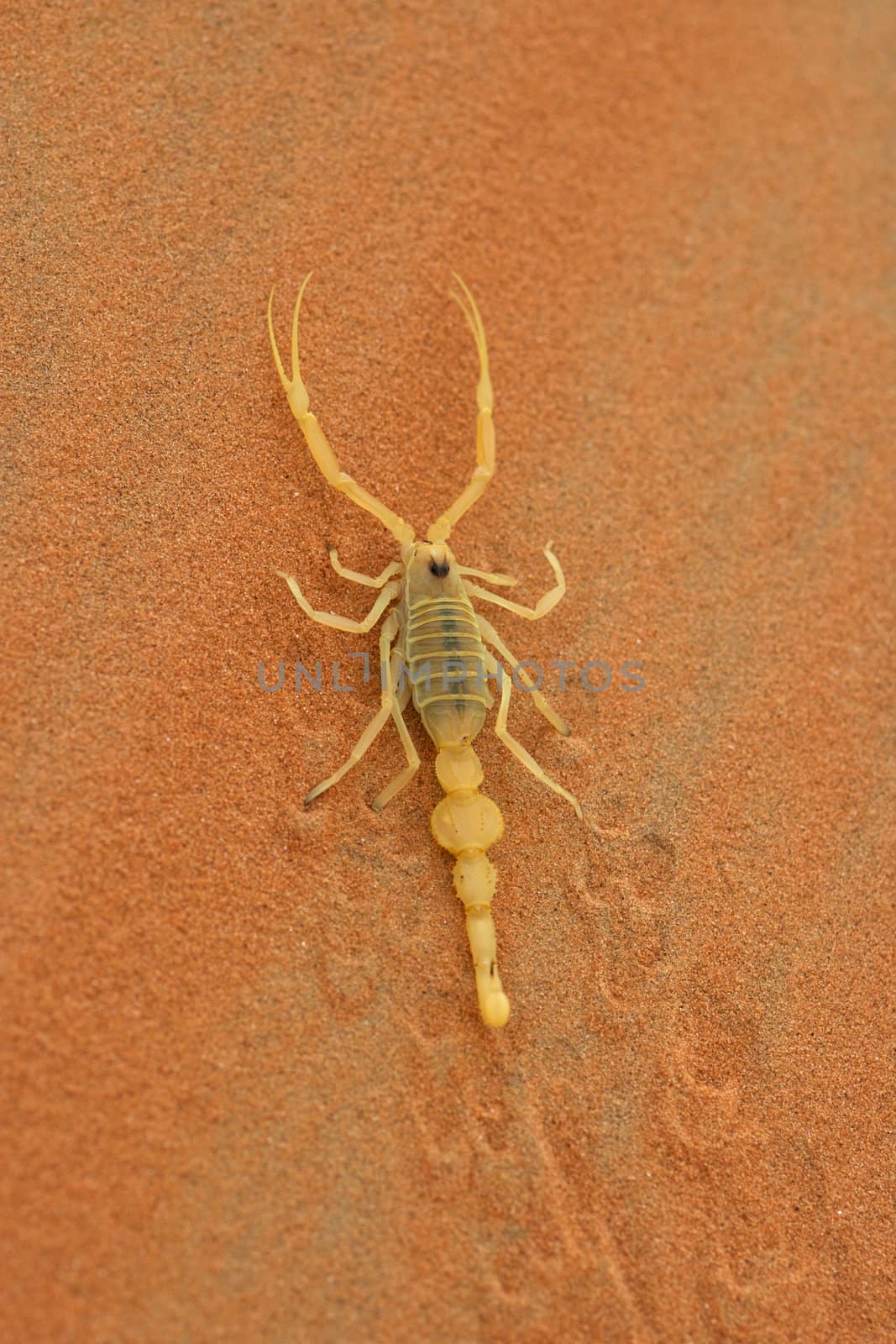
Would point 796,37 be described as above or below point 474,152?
above

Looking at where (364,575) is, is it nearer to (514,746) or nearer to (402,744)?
A: (402,744)

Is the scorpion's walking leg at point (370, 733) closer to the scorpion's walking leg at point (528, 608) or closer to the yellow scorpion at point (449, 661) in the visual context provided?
the yellow scorpion at point (449, 661)

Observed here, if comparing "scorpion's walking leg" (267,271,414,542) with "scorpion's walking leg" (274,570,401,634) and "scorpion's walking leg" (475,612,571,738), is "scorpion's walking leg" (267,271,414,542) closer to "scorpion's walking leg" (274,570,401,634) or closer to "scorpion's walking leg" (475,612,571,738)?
"scorpion's walking leg" (274,570,401,634)

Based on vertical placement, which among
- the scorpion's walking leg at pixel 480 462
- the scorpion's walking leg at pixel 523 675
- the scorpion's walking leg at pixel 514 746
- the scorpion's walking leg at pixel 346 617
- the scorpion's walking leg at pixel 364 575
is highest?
the scorpion's walking leg at pixel 480 462

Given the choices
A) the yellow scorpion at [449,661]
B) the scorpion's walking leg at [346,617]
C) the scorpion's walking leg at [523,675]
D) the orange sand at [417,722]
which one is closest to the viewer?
the orange sand at [417,722]

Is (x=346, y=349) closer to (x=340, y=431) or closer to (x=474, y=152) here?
(x=340, y=431)

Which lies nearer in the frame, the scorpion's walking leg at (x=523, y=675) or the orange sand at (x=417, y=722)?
the orange sand at (x=417, y=722)

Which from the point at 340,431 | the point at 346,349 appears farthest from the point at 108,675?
the point at 346,349

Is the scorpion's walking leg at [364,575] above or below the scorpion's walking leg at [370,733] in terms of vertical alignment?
above

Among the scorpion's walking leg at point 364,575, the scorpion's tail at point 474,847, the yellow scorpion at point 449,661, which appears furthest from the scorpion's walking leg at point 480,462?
the scorpion's tail at point 474,847
